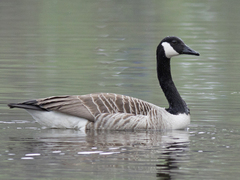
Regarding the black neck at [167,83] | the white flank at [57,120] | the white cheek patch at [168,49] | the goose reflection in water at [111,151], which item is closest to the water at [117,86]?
the goose reflection in water at [111,151]

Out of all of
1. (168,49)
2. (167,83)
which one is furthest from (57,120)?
(168,49)

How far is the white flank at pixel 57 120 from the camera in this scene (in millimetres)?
14023

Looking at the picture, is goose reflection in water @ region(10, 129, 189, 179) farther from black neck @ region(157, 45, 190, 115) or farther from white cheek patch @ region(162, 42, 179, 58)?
white cheek patch @ region(162, 42, 179, 58)

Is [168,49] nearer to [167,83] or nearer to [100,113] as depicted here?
[167,83]

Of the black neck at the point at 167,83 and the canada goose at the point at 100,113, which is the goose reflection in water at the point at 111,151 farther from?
the black neck at the point at 167,83

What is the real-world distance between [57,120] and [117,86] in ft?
20.6

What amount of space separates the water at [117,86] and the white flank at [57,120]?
0.19 m

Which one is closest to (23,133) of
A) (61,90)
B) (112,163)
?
(112,163)

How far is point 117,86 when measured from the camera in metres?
20.2

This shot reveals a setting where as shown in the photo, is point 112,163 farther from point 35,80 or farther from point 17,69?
point 17,69

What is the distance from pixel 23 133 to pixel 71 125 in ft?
3.89

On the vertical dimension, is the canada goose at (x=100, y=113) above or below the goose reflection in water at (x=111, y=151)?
above

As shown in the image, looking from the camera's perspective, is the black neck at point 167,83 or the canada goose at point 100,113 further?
the black neck at point 167,83

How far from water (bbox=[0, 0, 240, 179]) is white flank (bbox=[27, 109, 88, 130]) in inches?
7.5
